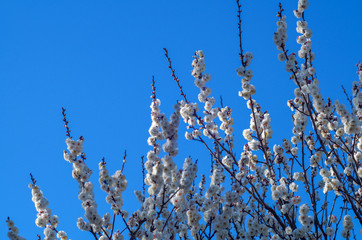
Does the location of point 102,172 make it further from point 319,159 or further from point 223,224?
point 319,159

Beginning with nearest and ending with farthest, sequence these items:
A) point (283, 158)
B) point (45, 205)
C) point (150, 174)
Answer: point (150, 174) → point (45, 205) → point (283, 158)

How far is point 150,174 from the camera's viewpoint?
18.5 ft

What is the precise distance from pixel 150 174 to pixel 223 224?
1.48m

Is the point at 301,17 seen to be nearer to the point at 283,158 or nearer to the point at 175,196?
the point at 283,158

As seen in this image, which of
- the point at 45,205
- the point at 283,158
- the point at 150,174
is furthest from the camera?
the point at 283,158

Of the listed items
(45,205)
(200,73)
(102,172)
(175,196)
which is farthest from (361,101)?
(45,205)

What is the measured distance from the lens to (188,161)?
5781 millimetres

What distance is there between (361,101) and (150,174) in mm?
3354

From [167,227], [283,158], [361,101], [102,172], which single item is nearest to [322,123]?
[361,101]

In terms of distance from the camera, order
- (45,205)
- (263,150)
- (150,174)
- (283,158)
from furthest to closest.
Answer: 1. (283,158)
2. (263,150)
3. (45,205)
4. (150,174)

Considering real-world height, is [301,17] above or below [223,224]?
above

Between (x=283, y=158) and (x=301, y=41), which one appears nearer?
(x=301, y=41)

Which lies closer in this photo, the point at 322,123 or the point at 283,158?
the point at 322,123

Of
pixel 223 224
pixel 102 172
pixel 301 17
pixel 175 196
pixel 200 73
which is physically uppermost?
pixel 301 17
